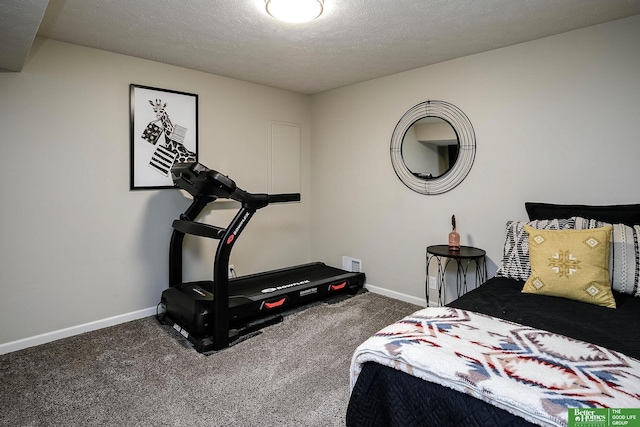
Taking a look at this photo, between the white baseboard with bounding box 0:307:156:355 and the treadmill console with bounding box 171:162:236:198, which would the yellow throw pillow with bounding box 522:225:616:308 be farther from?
the white baseboard with bounding box 0:307:156:355

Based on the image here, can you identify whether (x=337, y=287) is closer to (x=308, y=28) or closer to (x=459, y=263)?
(x=459, y=263)

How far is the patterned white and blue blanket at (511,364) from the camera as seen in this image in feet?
3.25

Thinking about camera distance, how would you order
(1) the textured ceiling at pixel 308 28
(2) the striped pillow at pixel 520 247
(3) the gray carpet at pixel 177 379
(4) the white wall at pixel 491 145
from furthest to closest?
(4) the white wall at pixel 491 145 → (2) the striped pillow at pixel 520 247 → (1) the textured ceiling at pixel 308 28 → (3) the gray carpet at pixel 177 379

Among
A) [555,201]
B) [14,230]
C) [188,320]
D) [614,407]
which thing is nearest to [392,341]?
[614,407]

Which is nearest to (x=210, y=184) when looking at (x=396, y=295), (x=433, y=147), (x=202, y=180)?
(x=202, y=180)

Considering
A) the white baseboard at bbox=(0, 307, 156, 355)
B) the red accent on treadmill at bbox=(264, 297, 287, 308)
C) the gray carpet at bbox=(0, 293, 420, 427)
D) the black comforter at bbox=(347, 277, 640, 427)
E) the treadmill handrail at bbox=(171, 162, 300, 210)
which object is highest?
the treadmill handrail at bbox=(171, 162, 300, 210)

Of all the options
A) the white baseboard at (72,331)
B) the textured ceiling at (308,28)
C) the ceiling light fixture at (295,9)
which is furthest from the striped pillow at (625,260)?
the white baseboard at (72,331)

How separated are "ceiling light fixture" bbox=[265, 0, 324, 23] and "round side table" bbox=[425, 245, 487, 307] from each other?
6.69 ft

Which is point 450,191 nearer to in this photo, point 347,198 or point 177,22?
point 347,198

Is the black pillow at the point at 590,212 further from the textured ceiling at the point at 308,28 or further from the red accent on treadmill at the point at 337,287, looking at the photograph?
the red accent on treadmill at the point at 337,287

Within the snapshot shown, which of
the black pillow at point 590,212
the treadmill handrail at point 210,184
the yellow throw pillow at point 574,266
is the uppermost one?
the treadmill handrail at point 210,184

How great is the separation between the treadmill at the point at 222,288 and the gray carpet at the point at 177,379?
13 cm

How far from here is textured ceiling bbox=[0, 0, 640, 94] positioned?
2195 millimetres

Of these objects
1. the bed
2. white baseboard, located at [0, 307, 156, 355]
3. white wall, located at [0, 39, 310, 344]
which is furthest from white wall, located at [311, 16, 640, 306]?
white baseboard, located at [0, 307, 156, 355]
